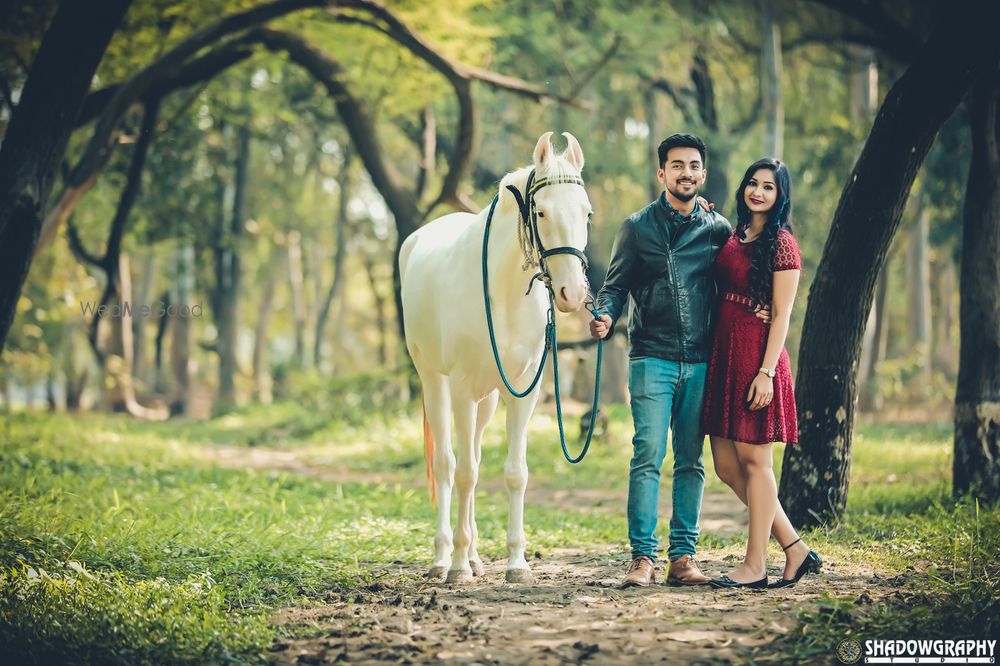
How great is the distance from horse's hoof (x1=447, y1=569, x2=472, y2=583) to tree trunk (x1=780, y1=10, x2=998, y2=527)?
8.74 ft

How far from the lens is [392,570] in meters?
5.93

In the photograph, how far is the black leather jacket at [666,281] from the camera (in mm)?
5023

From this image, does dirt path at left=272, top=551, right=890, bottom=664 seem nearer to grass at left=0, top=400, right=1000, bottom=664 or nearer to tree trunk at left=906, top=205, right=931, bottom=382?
grass at left=0, top=400, right=1000, bottom=664

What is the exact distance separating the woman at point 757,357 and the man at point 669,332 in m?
0.11

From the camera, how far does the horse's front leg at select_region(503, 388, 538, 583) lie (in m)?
5.50

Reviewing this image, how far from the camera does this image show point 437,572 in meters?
5.66

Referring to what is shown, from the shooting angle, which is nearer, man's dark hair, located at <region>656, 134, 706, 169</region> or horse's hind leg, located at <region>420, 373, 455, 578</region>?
man's dark hair, located at <region>656, 134, 706, 169</region>

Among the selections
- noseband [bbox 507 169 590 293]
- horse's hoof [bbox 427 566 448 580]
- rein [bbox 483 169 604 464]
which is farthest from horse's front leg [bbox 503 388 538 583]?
noseband [bbox 507 169 590 293]

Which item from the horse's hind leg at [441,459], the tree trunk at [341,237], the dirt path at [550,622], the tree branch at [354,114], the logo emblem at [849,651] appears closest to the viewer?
the logo emblem at [849,651]

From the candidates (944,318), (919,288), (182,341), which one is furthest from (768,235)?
(944,318)

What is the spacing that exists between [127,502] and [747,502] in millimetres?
5102

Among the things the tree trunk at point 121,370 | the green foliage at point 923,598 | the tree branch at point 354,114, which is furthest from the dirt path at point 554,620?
the tree trunk at point 121,370

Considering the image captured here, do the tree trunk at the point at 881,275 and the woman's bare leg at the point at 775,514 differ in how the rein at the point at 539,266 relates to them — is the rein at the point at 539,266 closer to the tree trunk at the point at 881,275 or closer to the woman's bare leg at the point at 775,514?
the woman's bare leg at the point at 775,514

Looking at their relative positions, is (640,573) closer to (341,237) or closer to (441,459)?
(441,459)
